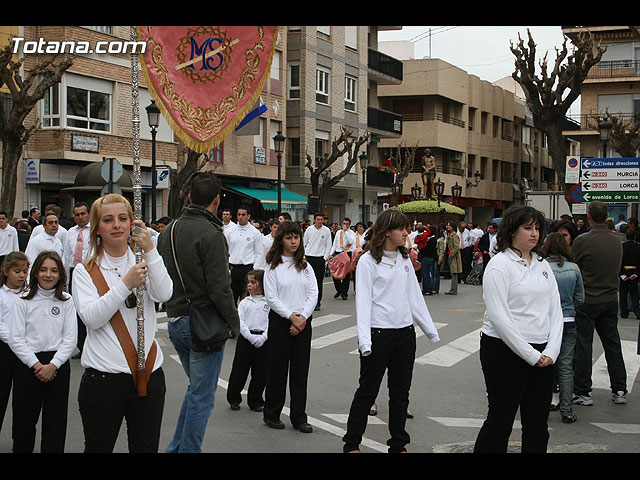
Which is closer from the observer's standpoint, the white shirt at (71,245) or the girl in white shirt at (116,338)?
the girl in white shirt at (116,338)

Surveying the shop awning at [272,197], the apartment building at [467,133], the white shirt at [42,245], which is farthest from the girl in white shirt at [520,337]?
the apartment building at [467,133]

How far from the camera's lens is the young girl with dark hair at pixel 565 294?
7.03 metres

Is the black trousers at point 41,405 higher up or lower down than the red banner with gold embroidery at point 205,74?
lower down

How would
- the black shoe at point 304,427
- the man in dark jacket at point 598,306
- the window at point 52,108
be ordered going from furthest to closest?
the window at point 52,108
the man in dark jacket at point 598,306
the black shoe at point 304,427

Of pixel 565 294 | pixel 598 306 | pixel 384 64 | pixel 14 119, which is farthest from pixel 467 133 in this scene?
pixel 565 294

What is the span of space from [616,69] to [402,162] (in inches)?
562

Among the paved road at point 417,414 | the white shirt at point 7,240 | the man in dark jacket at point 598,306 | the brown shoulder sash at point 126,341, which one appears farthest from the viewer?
the white shirt at point 7,240

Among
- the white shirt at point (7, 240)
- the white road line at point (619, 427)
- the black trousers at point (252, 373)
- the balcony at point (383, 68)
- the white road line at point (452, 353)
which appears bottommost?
the white road line at point (452, 353)

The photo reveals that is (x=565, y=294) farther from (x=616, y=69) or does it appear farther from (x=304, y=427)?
(x=616, y=69)

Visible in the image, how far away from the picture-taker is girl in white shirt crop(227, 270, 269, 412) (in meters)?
7.38

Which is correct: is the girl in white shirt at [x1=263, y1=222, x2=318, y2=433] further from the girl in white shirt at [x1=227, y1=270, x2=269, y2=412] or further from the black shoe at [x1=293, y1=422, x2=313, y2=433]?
the girl in white shirt at [x1=227, y1=270, x2=269, y2=412]

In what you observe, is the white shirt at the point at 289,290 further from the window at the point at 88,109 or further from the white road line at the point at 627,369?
the window at the point at 88,109

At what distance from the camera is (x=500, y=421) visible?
16.4 ft
